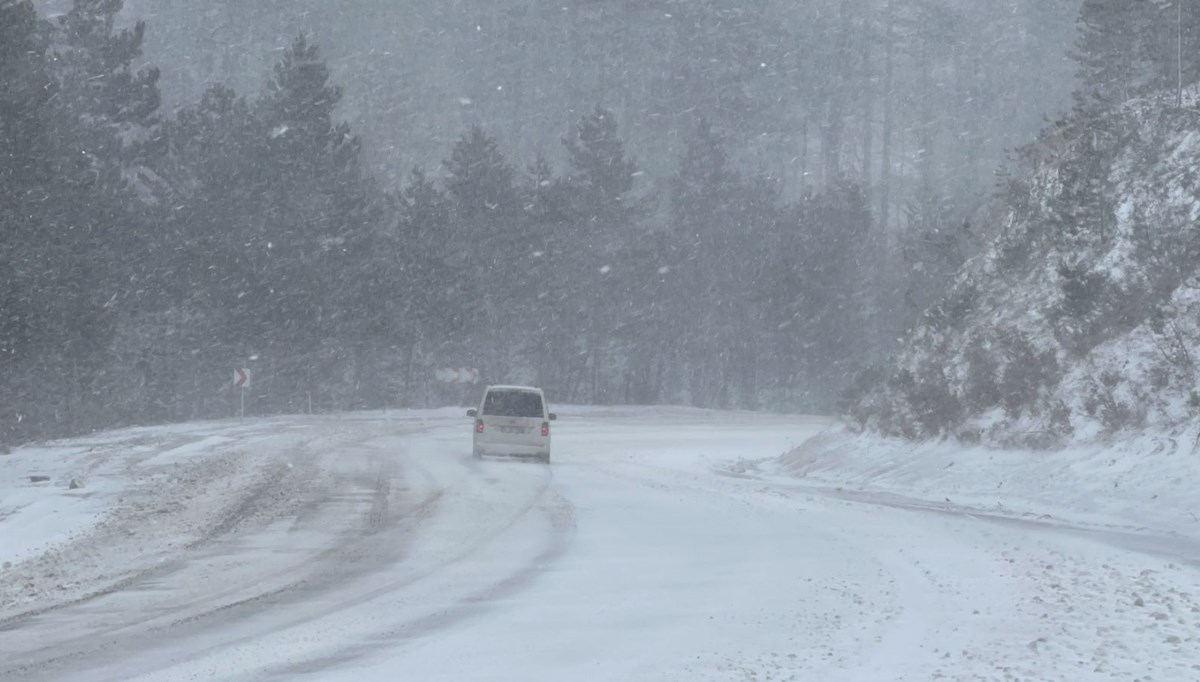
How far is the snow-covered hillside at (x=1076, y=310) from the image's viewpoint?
22.7 meters

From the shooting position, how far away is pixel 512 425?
102ft

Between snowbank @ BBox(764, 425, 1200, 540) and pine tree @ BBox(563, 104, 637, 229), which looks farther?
pine tree @ BBox(563, 104, 637, 229)

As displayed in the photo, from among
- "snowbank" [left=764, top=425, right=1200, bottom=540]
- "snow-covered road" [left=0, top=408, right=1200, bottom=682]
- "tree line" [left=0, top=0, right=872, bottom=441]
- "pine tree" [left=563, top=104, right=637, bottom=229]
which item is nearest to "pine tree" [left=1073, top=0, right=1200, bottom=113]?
"snowbank" [left=764, top=425, right=1200, bottom=540]

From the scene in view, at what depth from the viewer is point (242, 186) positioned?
58.1 m

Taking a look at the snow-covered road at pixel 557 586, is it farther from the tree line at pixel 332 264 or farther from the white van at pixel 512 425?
the tree line at pixel 332 264

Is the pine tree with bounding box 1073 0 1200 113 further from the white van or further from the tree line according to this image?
the tree line

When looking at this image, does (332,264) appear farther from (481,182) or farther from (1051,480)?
(1051,480)

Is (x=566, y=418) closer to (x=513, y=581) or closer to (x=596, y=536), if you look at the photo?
(x=596, y=536)

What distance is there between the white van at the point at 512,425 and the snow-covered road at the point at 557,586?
6.18 m

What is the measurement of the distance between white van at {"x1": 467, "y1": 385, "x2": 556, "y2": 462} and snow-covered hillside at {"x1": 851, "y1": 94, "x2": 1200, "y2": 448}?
6.94 m

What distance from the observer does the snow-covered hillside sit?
74.6ft

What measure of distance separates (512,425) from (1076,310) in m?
12.1

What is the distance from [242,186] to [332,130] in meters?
5.15

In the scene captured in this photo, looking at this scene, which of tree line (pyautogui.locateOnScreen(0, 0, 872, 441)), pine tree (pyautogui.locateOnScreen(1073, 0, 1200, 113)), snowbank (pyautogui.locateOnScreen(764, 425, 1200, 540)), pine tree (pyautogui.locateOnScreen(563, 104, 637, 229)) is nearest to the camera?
snowbank (pyautogui.locateOnScreen(764, 425, 1200, 540))
